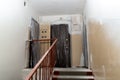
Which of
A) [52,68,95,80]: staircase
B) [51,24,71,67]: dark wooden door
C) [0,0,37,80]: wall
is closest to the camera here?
[0,0,37,80]: wall

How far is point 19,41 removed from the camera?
535cm

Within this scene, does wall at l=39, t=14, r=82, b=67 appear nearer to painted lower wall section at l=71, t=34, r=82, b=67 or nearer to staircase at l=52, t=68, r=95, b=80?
painted lower wall section at l=71, t=34, r=82, b=67

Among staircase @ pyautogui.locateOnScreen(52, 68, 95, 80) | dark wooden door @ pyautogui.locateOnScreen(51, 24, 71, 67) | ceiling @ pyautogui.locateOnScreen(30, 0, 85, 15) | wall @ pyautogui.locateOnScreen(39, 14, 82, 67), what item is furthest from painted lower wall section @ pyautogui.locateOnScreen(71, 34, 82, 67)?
staircase @ pyautogui.locateOnScreen(52, 68, 95, 80)

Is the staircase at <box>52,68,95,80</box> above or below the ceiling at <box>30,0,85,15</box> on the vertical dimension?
below

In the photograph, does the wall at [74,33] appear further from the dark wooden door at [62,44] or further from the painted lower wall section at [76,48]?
the dark wooden door at [62,44]

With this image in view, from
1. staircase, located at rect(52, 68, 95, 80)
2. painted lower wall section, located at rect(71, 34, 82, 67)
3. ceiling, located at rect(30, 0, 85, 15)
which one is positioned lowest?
staircase, located at rect(52, 68, 95, 80)

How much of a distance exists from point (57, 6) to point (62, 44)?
187cm

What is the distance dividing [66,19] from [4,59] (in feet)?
14.8

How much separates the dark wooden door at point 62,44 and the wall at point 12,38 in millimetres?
2201

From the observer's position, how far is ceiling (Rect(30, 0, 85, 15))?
6496 millimetres

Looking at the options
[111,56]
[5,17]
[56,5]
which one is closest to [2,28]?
[5,17]

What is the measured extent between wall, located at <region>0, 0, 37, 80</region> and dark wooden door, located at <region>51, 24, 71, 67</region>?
2.20 meters

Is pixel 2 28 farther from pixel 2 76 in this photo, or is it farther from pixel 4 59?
pixel 2 76

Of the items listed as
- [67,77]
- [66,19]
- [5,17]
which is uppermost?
→ [66,19]
